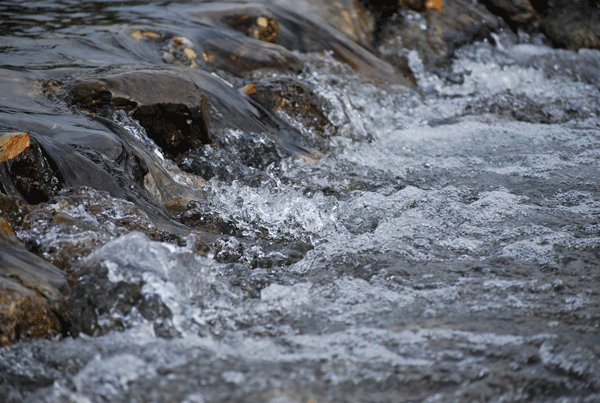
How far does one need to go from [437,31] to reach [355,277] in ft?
18.8

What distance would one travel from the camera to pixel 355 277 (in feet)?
7.34

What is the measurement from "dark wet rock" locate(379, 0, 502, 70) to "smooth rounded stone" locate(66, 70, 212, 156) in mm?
3761

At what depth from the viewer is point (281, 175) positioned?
3.67 meters

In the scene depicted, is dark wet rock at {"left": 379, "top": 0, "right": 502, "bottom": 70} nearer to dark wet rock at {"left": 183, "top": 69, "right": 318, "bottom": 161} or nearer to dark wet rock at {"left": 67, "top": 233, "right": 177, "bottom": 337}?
dark wet rock at {"left": 183, "top": 69, "right": 318, "bottom": 161}

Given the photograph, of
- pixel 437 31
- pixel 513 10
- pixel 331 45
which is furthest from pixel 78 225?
pixel 513 10

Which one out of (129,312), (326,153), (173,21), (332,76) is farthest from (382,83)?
(129,312)

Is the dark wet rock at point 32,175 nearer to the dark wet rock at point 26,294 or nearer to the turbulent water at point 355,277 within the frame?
Result: the dark wet rock at point 26,294

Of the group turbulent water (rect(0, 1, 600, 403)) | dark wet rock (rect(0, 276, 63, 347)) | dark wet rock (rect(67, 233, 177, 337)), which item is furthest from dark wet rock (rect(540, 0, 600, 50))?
dark wet rock (rect(0, 276, 63, 347))

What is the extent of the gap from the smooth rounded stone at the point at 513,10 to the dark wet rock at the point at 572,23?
296 mm

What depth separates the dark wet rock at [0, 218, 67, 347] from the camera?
1.65m

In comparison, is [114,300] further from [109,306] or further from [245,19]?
[245,19]

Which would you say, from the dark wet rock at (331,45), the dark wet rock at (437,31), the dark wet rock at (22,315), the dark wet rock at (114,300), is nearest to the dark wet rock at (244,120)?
the dark wet rock at (331,45)

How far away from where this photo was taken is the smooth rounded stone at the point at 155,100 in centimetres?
329

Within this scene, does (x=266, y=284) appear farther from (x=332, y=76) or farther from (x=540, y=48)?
(x=540, y=48)
